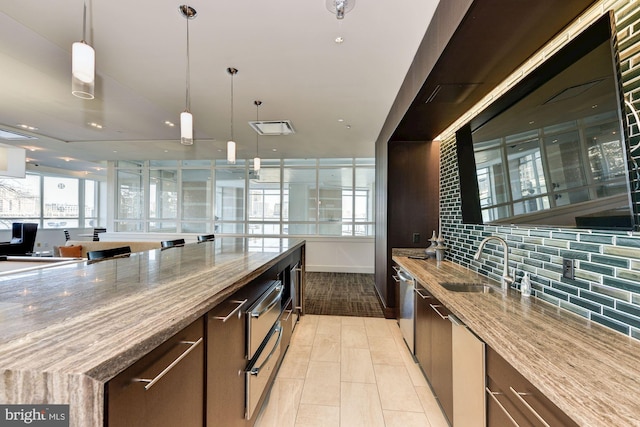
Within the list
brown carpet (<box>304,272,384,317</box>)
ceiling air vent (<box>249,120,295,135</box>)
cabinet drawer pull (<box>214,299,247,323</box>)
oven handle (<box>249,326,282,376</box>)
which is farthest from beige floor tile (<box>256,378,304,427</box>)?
ceiling air vent (<box>249,120,295,135</box>)

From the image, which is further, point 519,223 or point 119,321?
point 519,223

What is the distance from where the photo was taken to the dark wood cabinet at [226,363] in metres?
1.13

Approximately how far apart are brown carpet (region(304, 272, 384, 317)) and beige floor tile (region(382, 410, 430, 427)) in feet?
5.96

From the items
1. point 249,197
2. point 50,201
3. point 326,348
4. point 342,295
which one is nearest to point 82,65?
point 326,348

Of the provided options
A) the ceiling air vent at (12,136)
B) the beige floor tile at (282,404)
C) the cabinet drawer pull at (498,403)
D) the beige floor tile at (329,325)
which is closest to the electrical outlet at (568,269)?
the cabinet drawer pull at (498,403)

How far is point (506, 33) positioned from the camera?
141 cm

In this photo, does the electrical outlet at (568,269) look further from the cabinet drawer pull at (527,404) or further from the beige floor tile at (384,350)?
the beige floor tile at (384,350)

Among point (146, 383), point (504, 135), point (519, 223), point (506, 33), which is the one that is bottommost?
point (146, 383)

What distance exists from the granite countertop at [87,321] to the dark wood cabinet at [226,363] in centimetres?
10

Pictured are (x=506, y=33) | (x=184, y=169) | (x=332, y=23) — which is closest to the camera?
(x=506, y=33)

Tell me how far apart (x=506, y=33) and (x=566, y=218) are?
0.99 metres

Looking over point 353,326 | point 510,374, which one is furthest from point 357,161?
point 510,374

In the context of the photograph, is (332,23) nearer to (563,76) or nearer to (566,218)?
(563,76)

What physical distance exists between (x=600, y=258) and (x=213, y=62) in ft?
9.70
